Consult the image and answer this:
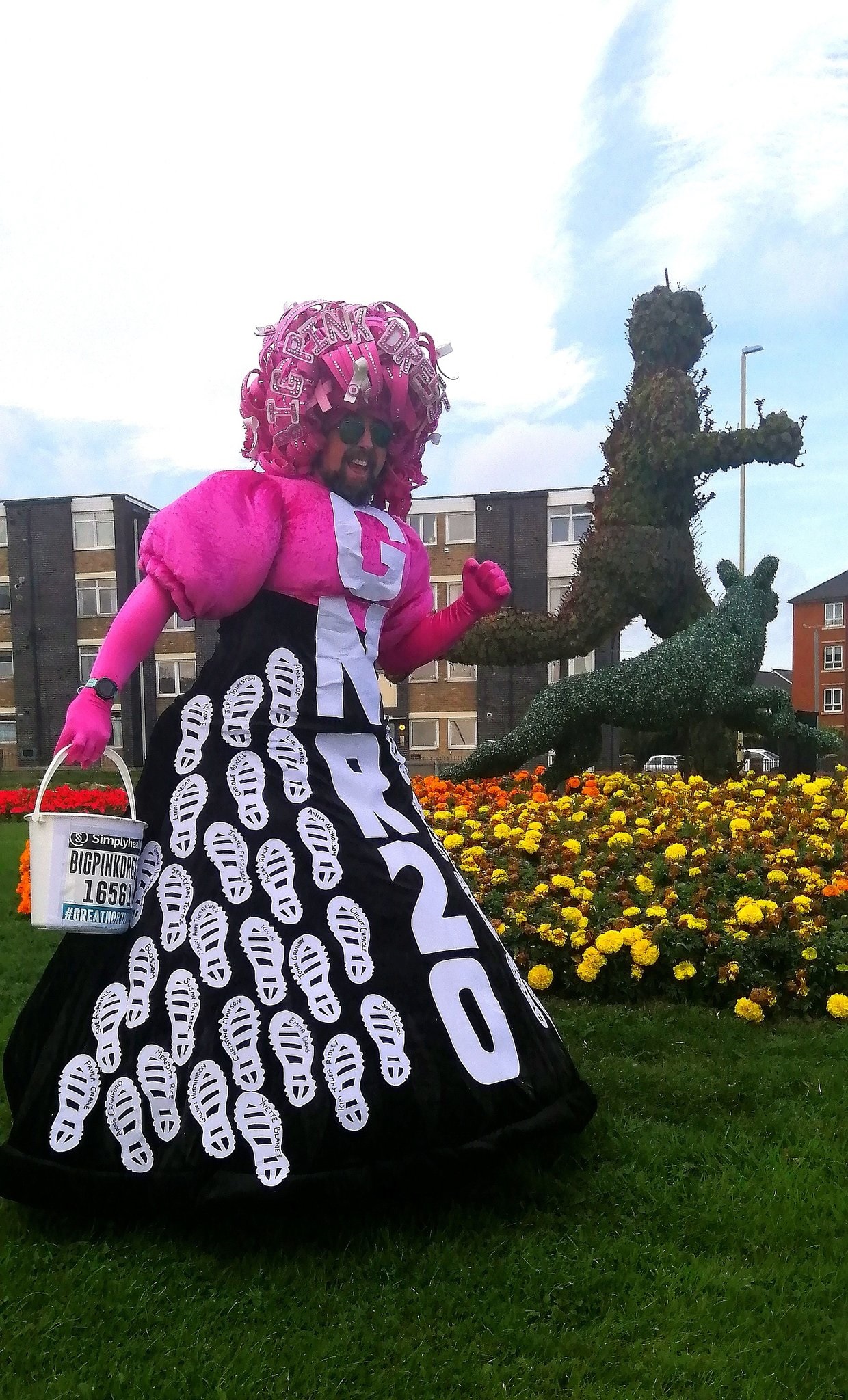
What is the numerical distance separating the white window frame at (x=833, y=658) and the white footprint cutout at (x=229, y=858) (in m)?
44.8

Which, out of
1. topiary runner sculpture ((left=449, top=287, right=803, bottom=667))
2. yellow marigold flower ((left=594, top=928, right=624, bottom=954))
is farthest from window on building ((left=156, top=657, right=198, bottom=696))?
yellow marigold flower ((left=594, top=928, right=624, bottom=954))

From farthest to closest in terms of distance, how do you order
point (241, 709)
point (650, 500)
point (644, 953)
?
point (650, 500)
point (644, 953)
point (241, 709)

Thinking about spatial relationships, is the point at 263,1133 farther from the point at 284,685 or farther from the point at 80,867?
the point at 284,685

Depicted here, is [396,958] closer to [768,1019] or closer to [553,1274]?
[553,1274]

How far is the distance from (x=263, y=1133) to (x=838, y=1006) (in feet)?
7.83

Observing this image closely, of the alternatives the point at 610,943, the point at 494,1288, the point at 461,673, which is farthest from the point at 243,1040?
the point at 461,673

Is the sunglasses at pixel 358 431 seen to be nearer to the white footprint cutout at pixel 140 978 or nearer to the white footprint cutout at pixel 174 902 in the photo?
the white footprint cutout at pixel 174 902

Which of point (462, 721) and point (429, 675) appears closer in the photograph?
point (429, 675)

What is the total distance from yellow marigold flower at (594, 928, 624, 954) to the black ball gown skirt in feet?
4.45

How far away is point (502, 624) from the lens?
8719mm

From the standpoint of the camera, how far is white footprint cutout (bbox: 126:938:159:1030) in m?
2.26

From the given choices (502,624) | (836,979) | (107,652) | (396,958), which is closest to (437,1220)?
(396,958)

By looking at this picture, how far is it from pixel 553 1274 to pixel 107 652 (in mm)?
1734

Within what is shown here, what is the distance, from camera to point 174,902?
7.75 ft
